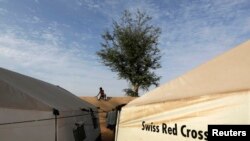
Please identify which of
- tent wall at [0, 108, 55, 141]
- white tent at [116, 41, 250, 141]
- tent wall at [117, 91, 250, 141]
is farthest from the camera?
tent wall at [0, 108, 55, 141]

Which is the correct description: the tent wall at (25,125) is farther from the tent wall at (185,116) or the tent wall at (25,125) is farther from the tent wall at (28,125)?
the tent wall at (185,116)

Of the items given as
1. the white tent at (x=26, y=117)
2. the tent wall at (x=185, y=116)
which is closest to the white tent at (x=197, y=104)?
the tent wall at (x=185, y=116)

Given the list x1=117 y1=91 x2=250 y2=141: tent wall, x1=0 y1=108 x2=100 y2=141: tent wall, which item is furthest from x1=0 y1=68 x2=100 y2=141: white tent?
x1=117 y1=91 x2=250 y2=141: tent wall

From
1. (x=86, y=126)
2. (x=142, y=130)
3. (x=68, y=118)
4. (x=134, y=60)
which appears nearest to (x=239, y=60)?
(x=142, y=130)

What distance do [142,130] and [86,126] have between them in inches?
238

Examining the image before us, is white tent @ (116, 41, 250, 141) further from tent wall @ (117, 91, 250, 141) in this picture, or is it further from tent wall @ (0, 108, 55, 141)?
tent wall @ (0, 108, 55, 141)

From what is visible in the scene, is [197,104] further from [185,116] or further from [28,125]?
[28,125]

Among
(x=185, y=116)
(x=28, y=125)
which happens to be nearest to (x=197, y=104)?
(x=185, y=116)

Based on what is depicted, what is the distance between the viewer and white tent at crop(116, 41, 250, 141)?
4.48 metres

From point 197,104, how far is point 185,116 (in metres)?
0.31

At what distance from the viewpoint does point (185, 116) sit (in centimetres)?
521

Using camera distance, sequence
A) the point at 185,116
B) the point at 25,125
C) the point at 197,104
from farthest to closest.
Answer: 1. the point at 25,125
2. the point at 185,116
3. the point at 197,104

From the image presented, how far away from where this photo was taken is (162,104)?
5.80 meters

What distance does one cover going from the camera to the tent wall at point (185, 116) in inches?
172
